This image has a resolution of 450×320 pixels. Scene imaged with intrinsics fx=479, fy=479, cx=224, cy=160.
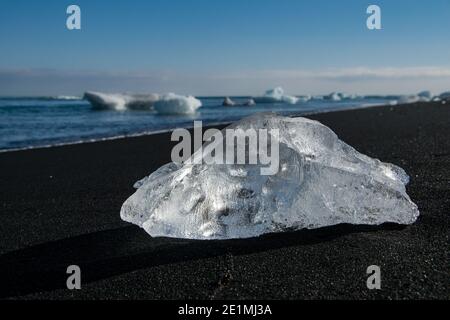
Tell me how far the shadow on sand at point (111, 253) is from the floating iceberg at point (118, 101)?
25589 millimetres

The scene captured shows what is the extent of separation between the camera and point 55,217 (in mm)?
3496

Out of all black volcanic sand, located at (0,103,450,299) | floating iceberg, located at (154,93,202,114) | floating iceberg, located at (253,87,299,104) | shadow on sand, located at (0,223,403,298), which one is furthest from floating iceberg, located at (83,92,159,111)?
shadow on sand, located at (0,223,403,298)

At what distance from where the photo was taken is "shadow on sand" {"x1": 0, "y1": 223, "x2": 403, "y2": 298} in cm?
233

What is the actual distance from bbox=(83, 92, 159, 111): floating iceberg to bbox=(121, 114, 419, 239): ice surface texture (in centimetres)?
2560

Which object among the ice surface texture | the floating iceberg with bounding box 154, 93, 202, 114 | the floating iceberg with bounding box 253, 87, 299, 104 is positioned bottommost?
the ice surface texture

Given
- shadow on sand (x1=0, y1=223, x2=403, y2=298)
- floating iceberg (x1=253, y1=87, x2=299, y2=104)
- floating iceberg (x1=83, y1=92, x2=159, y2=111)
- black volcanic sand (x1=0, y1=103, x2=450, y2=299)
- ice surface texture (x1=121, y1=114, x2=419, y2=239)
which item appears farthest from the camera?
floating iceberg (x1=253, y1=87, x2=299, y2=104)

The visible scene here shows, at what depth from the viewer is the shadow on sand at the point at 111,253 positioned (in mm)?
2332

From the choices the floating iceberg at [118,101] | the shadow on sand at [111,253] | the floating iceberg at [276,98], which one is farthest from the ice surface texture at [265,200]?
the floating iceberg at [276,98]

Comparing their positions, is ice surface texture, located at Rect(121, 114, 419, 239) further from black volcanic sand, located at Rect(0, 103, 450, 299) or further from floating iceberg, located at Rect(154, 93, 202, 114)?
floating iceberg, located at Rect(154, 93, 202, 114)

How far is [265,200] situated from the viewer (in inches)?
111

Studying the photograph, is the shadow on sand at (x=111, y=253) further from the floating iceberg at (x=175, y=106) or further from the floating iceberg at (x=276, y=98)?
the floating iceberg at (x=276, y=98)
